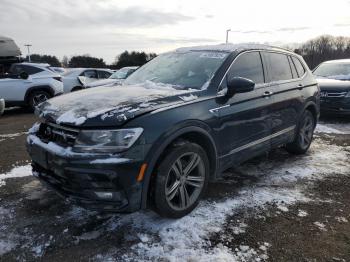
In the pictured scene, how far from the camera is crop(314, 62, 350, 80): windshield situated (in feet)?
34.3

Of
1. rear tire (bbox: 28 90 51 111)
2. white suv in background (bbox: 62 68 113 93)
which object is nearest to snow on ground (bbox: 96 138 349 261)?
rear tire (bbox: 28 90 51 111)

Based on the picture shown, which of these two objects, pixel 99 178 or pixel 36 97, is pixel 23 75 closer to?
pixel 36 97

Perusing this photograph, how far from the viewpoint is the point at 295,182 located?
16.3ft

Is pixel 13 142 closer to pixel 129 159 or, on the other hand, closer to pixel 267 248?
pixel 129 159

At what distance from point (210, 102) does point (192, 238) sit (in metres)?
1.41

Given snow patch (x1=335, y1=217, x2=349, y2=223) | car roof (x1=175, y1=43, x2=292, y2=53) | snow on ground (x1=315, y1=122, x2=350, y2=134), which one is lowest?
snow on ground (x1=315, y1=122, x2=350, y2=134)

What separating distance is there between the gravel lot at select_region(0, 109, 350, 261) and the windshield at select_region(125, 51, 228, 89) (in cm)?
138

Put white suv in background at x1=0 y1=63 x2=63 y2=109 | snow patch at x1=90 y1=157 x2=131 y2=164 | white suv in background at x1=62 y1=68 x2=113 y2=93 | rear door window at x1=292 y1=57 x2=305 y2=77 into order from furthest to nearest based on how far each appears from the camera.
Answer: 1. white suv in background at x1=62 y1=68 x2=113 y2=93
2. white suv in background at x1=0 y1=63 x2=63 y2=109
3. rear door window at x1=292 y1=57 x2=305 y2=77
4. snow patch at x1=90 y1=157 x2=131 y2=164

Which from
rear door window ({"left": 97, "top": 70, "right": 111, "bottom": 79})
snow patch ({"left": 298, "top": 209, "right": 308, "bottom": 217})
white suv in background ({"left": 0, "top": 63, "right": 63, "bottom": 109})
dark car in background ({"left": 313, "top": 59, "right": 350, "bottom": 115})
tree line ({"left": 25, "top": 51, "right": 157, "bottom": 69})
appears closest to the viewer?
snow patch ({"left": 298, "top": 209, "right": 308, "bottom": 217})

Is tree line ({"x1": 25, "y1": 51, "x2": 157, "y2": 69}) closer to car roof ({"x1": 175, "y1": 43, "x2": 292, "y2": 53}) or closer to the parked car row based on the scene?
the parked car row

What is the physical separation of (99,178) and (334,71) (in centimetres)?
964

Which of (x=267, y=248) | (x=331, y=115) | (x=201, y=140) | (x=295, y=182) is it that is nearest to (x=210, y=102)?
(x=201, y=140)

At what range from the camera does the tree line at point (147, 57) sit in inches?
1995

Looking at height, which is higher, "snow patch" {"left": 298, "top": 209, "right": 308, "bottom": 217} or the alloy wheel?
the alloy wheel
